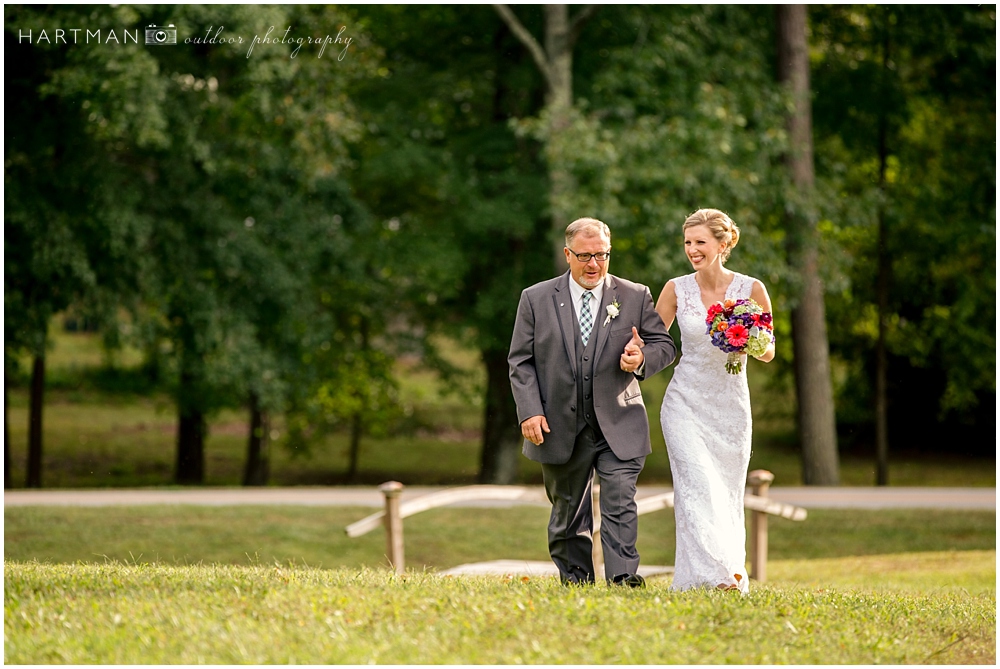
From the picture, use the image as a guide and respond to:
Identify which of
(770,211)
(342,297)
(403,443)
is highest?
(770,211)

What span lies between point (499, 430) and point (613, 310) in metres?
17.0

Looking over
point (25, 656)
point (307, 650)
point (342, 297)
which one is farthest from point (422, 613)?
point (342, 297)

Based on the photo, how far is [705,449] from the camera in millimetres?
6195

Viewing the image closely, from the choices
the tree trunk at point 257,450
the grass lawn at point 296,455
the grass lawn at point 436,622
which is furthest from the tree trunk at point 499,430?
the grass lawn at point 436,622

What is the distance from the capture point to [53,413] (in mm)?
32938

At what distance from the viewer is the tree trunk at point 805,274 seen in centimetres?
1897

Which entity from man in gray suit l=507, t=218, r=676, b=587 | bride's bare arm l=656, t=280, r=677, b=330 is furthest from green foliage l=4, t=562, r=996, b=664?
bride's bare arm l=656, t=280, r=677, b=330

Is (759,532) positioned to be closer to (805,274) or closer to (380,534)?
(380,534)

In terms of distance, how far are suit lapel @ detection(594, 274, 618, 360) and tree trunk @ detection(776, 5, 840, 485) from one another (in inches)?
501

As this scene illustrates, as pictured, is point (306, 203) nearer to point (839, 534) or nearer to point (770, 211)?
point (770, 211)

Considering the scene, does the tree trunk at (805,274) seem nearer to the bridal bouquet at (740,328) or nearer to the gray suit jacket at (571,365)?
the bridal bouquet at (740,328)

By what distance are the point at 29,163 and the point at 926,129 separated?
18349mm

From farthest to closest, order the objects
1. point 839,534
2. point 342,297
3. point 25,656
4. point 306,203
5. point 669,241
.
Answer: point 342,297 < point 306,203 < point 669,241 < point 839,534 < point 25,656

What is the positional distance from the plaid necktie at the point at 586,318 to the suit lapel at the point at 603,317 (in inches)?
1.4
